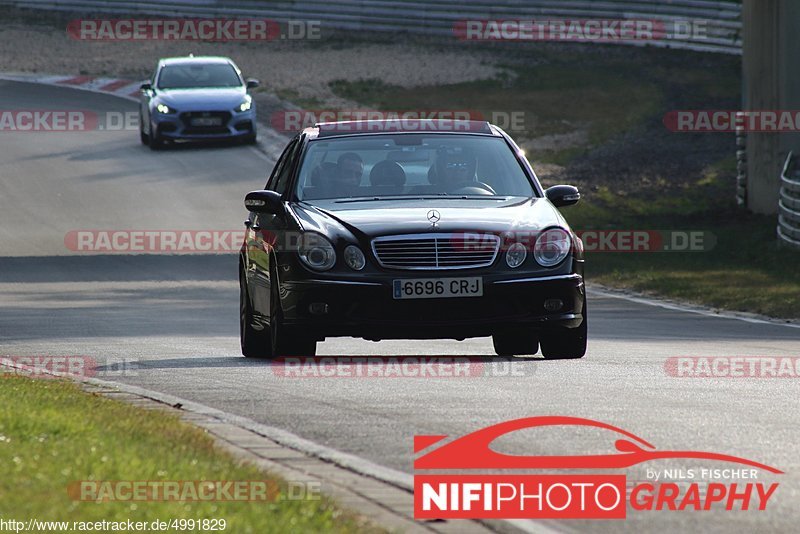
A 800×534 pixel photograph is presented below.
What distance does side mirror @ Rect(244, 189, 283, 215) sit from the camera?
40.0 ft

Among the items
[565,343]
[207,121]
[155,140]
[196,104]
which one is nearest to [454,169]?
[565,343]

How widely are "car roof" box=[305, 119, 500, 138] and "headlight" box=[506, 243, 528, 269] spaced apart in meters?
1.75

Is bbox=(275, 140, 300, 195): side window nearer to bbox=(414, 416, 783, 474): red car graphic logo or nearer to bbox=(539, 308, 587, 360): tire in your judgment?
bbox=(539, 308, 587, 360): tire

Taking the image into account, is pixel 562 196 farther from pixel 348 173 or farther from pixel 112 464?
pixel 112 464

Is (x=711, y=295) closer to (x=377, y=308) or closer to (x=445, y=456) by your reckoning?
(x=377, y=308)

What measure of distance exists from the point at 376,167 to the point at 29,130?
1022 inches

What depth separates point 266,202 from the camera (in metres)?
12.2

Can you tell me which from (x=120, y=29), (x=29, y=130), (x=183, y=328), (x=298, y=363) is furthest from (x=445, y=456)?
(x=120, y=29)

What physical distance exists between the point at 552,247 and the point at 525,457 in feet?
13.1

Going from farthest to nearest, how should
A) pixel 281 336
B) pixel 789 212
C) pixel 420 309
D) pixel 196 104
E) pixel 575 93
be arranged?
1. pixel 575 93
2. pixel 196 104
3. pixel 789 212
4. pixel 281 336
5. pixel 420 309

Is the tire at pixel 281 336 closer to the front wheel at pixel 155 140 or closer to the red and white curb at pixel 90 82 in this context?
the front wheel at pixel 155 140

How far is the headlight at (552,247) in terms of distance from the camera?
1159 cm

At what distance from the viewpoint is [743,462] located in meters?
7.66

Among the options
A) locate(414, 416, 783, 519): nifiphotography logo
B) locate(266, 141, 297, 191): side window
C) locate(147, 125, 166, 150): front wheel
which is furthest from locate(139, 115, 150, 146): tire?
locate(414, 416, 783, 519): nifiphotography logo
